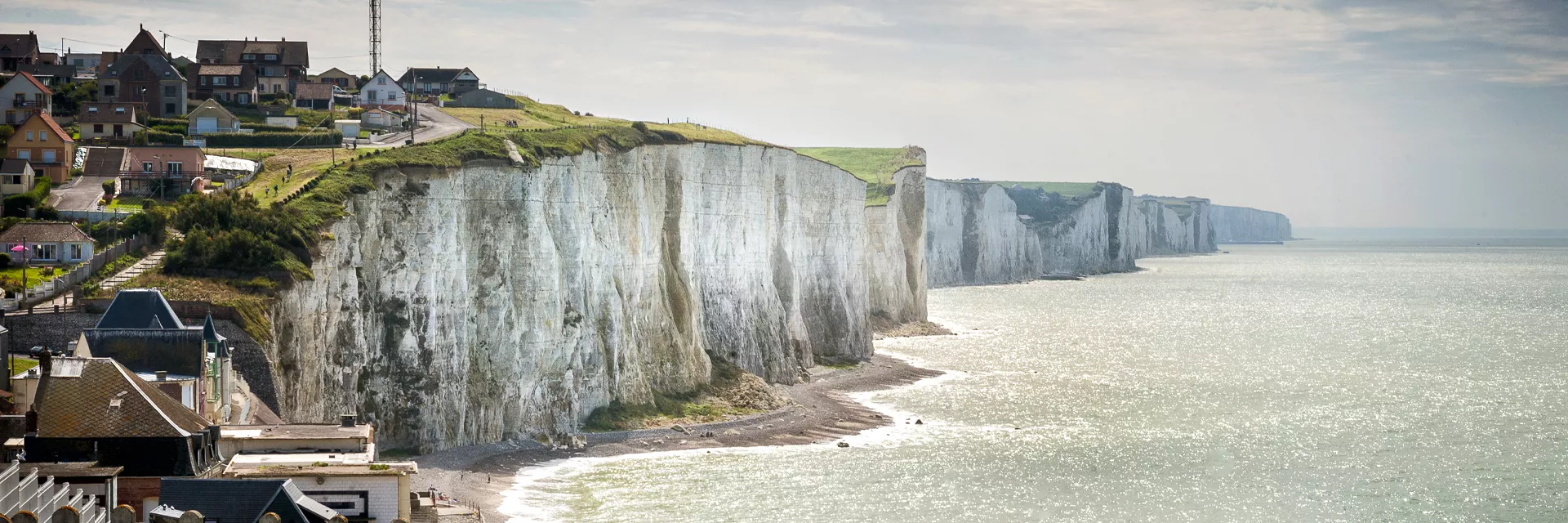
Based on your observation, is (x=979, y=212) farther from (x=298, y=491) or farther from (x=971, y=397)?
(x=298, y=491)

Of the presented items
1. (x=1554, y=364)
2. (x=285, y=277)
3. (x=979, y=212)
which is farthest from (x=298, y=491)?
(x=979, y=212)

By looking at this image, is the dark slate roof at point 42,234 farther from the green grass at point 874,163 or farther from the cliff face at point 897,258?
the green grass at point 874,163

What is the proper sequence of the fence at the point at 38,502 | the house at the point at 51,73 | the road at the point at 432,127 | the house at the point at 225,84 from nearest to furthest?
the fence at the point at 38,502, the road at the point at 432,127, the house at the point at 225,84, the house at the point at 51,73

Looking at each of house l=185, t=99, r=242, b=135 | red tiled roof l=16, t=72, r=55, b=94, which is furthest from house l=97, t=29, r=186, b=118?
house l=185, t=99, r=242, b=135

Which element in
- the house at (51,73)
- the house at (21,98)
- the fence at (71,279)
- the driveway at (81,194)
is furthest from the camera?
the house at (51,73)

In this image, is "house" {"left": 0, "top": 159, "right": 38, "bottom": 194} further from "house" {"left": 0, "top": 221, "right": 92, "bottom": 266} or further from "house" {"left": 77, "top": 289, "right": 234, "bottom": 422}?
"house" {"left": 77, "top": 289, "right": 234, "bottom": 422}

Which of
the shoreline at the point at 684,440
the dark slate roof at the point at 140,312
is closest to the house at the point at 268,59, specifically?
the shoreline at the point at 684,440
